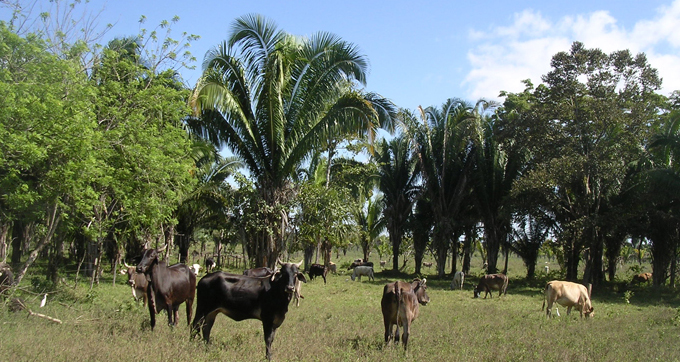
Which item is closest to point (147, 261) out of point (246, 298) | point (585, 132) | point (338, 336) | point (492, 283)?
point (246, 298)

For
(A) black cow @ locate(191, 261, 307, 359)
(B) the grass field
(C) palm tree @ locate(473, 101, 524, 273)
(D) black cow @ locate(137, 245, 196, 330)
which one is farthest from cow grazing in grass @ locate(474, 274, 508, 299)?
(A) black cow @ locate(191, 261, 307, 359)

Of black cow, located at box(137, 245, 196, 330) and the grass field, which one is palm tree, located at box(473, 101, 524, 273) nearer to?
the grass field

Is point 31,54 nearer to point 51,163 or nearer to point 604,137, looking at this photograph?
point 51,163

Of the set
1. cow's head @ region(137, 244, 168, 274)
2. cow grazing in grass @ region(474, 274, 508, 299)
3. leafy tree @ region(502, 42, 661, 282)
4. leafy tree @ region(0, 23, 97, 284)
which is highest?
leafy tree @ region(502, 42, 661, 282)

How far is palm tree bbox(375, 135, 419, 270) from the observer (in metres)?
35.2

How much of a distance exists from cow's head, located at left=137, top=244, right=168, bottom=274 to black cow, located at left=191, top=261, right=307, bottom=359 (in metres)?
1.47

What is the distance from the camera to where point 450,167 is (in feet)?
104

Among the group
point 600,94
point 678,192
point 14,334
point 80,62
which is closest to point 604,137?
point 600,94

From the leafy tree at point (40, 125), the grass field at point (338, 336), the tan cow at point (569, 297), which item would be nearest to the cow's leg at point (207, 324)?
the grass field at point (338, 336)

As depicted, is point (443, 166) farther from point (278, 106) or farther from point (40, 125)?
point (40, 125)

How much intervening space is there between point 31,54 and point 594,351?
482 inches

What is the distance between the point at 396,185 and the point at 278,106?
66.2 feet

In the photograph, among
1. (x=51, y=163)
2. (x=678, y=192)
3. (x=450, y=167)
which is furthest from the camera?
(x=450, y=167)

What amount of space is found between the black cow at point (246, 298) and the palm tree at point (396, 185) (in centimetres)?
2614
